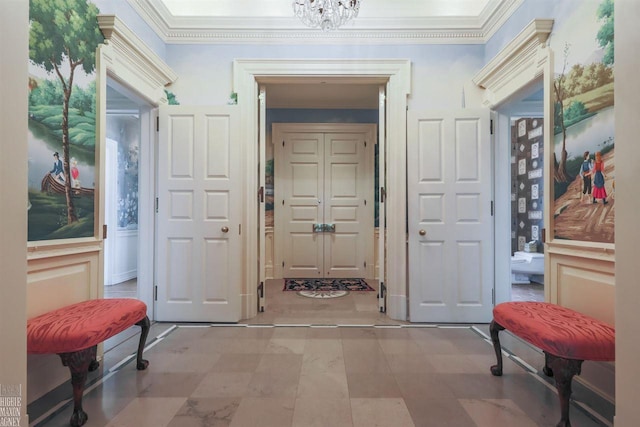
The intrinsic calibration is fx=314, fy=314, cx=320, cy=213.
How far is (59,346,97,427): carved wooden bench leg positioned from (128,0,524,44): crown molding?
9.60 ft

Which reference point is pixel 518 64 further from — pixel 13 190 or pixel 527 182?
pixel 527 182

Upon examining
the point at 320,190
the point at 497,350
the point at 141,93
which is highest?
the point at 141,93

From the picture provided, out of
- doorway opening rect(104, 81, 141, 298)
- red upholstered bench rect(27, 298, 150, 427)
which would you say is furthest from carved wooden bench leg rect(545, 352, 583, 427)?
doorway opening rect(104, 81, 141, 298)

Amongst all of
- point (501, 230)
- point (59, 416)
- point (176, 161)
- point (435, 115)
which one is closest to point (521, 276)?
point (501, 230)

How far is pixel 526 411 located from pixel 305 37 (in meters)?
3.45

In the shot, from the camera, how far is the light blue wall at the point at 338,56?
3211mm

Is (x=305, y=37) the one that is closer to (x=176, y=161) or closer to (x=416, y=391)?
(x=176, y=161)

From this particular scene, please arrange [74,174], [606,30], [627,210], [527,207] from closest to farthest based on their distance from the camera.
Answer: [627,210]
[606,30]
[74,174]
[527,207]

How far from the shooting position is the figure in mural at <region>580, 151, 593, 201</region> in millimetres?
1896

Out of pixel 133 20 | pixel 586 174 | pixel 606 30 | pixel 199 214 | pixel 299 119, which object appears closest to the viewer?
pixel 606 30

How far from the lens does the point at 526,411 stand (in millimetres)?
1694

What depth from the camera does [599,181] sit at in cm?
183

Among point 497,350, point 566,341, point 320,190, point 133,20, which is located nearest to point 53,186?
point 133,20

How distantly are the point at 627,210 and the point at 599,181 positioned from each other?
960 mm
